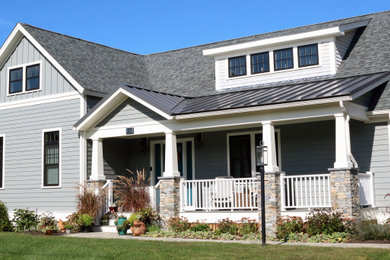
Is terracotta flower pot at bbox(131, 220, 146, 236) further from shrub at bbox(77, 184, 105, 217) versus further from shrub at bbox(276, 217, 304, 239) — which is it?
shrub at bbox(276, 217, 304, 239)

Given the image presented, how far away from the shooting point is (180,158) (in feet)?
65.0

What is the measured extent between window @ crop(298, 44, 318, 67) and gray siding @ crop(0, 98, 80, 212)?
767 cm

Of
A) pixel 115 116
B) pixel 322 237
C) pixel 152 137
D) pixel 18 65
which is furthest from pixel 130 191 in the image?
pixel 18 65

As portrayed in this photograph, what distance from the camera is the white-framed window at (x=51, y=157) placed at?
19.5m

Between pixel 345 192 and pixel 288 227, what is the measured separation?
1671 mm

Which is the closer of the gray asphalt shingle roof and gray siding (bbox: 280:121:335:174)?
gray siding (bbox: 280:121:335:174)

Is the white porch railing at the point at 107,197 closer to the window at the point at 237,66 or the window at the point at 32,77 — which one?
the window at the point at 32,77

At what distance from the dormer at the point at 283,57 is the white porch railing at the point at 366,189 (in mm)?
4044

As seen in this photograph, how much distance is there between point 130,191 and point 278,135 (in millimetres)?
5001

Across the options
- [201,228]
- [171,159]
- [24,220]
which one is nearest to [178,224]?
[201,228]

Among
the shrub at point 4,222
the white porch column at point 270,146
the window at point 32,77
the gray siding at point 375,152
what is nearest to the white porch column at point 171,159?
the white porch column at point 270,146

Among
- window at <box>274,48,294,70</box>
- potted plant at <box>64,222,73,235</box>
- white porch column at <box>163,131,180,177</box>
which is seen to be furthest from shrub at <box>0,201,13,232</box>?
window at <box>274,48,294,70</box>

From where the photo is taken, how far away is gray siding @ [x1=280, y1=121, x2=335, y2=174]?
16.8 meters

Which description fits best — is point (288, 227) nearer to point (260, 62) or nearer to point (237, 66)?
point (260, 62)
